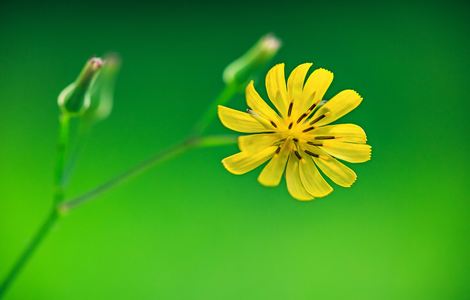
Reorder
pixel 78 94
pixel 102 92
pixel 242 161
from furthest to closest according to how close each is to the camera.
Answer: pixel 102 92, pixel 78 94, pixel 242 161

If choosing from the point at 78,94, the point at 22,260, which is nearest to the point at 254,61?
the point at 78,94

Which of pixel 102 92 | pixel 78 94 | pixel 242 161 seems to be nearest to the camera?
pixel 242 161

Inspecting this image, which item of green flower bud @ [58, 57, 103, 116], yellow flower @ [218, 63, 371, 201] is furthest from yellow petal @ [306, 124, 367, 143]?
green flower bud @ [58, 57, 103, 116]

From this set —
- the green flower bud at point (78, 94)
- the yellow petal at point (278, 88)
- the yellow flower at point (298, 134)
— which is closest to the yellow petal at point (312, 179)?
the yellow flower at point (298, 134)

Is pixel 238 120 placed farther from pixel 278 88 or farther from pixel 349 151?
pixel 349 151

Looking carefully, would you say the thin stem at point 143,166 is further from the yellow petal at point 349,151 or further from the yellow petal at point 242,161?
the yellow petal at point 349,151

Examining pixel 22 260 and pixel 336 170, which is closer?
pixel 22 260

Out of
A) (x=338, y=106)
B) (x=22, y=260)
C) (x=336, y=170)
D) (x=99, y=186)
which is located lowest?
(x=22, y=260)
